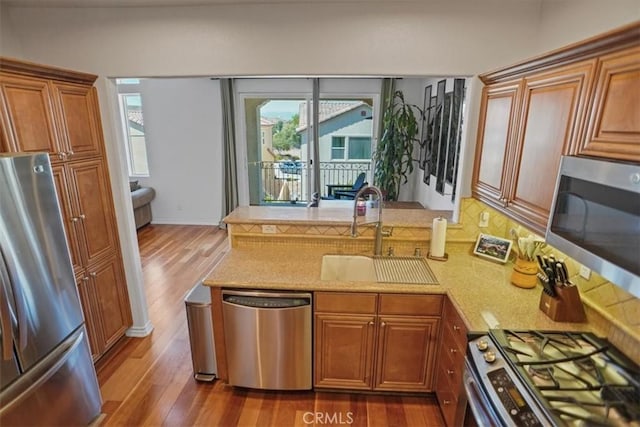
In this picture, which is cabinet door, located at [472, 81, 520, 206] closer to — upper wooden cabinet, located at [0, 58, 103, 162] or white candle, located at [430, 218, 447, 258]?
white candle, located at [430, 218, 447, 258]


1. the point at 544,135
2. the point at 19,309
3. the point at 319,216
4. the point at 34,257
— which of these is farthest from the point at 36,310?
the point at 544,135

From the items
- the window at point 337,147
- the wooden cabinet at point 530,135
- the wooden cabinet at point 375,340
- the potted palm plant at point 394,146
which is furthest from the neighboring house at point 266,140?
the wooden cabinet at point 375,340

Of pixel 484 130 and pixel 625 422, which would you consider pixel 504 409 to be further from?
pixel 484 130

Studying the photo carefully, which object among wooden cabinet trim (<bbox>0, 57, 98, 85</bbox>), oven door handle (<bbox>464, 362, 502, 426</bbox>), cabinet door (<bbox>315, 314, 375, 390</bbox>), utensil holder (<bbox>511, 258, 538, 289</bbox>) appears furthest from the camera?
cabinet door (<bbox>315, 314, 375, 390</bbox>)

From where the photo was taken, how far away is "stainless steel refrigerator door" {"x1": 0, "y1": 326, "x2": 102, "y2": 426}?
1529 mm

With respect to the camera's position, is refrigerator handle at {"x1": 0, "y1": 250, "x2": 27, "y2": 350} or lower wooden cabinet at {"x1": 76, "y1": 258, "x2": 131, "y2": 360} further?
lower wooden cabinet at {"x1": 76, "y1": 258, "x2": 131, "y2": 360}

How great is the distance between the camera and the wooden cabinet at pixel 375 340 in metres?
2.01

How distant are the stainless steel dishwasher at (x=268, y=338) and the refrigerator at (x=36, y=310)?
847 millimetres

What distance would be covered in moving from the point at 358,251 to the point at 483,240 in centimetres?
91

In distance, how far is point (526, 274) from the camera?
1.94 metres

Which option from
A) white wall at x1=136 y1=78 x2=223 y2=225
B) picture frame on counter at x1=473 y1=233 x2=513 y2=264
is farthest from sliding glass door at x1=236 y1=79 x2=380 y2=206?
picture frame on counter at x1=473 y1=233 x2=513 y2=264

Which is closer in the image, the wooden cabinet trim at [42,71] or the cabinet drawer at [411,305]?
the wooden cabinet trim at [42,71]

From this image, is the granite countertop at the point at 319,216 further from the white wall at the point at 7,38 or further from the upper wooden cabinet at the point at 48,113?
the white wall at the point at 7,38

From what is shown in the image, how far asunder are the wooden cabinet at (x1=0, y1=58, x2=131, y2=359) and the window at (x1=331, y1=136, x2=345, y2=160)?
13.0 feet
